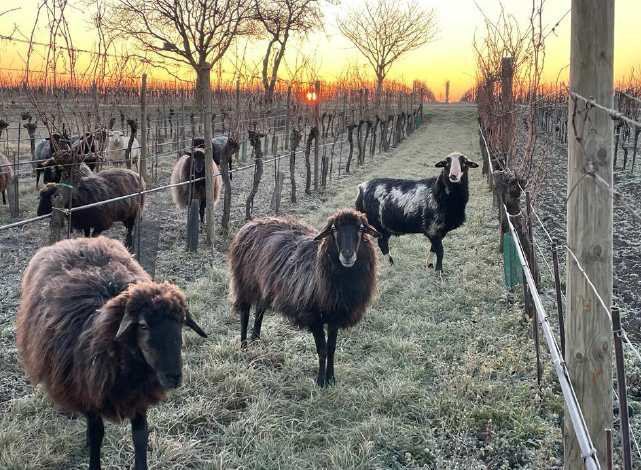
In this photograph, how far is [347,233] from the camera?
4.35 metres

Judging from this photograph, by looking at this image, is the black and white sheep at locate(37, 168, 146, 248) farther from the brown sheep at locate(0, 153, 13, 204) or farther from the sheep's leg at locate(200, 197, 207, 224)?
the brown sheep at locate(0, 153, 13, 204)

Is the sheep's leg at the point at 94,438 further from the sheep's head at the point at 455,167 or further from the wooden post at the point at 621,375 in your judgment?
the sheep's head at the point at 455,167

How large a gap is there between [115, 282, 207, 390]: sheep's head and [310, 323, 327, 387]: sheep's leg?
1.58 m

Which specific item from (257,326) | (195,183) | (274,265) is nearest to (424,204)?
(274,265)

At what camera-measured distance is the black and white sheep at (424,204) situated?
24.3 feet

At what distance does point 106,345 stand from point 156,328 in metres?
0.34

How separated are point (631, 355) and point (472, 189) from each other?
10.3 m

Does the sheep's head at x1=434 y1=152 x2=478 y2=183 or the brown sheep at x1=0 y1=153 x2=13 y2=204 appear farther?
the brown sheep at x1=0 y1=153 x2=13 y2=204

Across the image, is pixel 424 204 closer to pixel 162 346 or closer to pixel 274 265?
pixel 274 265

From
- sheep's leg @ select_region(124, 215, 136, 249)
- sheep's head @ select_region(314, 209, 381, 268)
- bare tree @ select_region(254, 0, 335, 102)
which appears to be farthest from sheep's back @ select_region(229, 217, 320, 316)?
bare tree @ select_region(254, 0, 335, 102)

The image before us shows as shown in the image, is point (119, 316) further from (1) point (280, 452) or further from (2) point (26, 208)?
(2) point (26, 208)

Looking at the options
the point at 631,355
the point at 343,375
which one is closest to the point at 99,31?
the point at 343,375

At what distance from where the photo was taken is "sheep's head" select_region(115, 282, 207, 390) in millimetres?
2869

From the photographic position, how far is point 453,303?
6.09m
